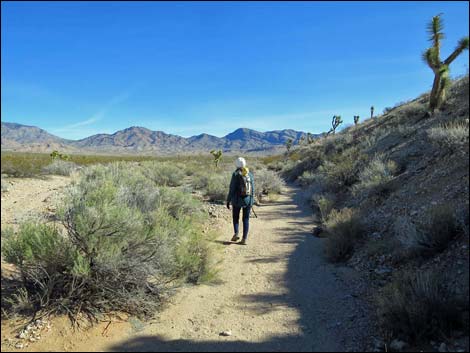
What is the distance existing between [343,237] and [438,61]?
13731 millimetres

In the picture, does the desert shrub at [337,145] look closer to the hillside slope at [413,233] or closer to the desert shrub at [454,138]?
the hillside slope at [413,233]

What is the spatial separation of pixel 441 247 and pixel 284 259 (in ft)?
10.4

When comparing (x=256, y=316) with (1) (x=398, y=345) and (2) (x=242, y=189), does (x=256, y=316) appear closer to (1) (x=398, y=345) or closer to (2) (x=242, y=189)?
(1) (x=398, y=345)

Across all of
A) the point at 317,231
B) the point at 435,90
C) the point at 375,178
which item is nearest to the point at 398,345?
the point at 317,231

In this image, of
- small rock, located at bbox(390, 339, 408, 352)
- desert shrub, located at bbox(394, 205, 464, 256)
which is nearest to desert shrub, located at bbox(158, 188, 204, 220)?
desert shrub, located at bbox(394, 205, 464, 256)

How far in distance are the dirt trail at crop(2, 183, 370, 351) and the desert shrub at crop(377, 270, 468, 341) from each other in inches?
17.7

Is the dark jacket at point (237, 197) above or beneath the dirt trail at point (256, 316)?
above

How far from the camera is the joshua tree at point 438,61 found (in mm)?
15609

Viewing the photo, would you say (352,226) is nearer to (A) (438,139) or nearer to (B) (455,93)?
(A) (438,139)

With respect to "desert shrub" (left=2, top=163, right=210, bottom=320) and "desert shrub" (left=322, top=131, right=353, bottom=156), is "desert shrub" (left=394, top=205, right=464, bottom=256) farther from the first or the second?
"desert shrub" (left=322, top=131, right=353, bottom=156)

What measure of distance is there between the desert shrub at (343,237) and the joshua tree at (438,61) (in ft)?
40.1

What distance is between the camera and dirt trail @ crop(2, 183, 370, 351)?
12.9 ft

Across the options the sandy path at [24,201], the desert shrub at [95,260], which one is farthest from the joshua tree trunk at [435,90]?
the sandy path at [24,201]

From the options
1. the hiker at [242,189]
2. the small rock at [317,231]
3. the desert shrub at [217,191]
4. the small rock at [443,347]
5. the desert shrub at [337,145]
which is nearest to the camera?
the small rock at [443,347]
